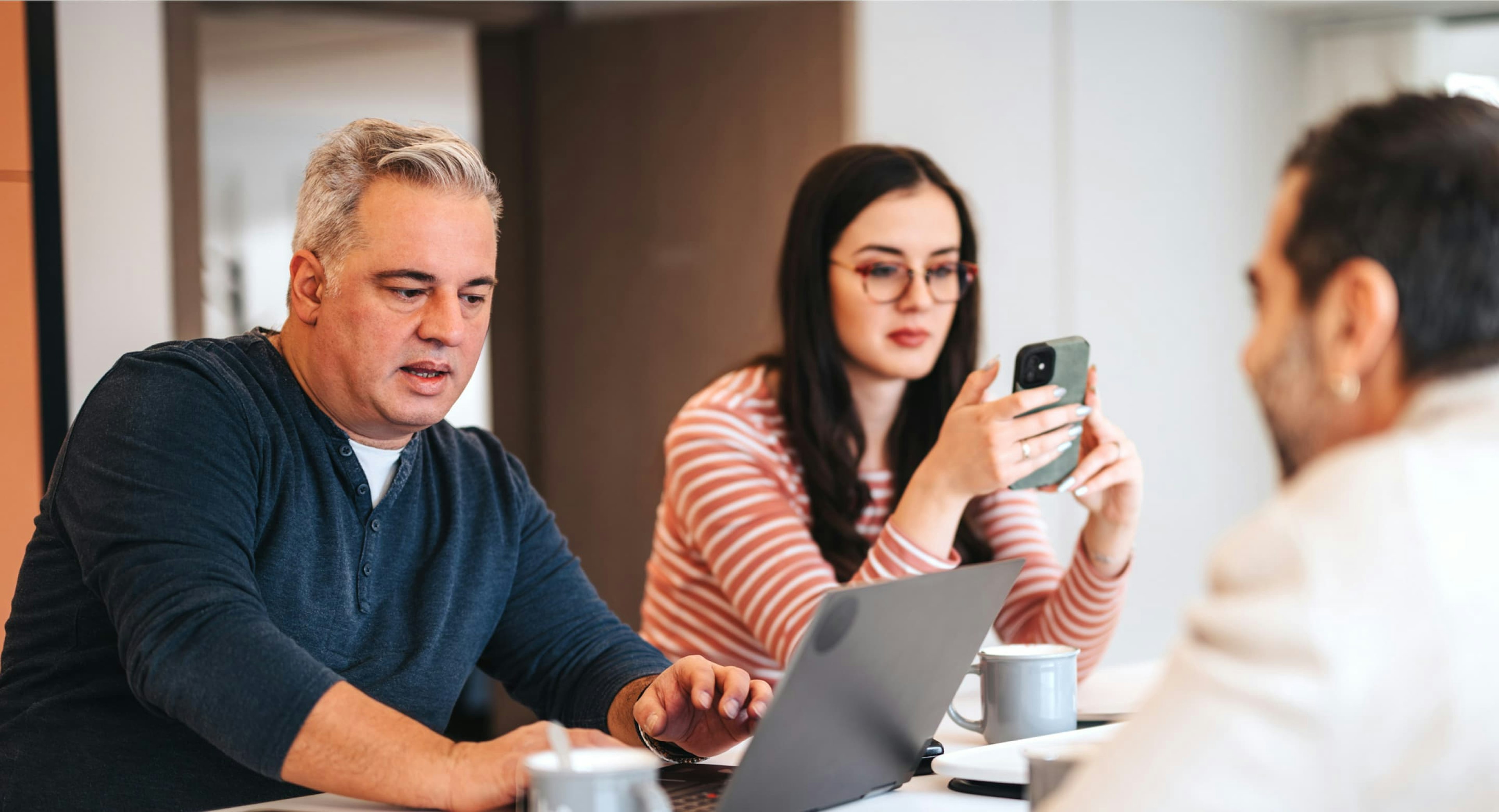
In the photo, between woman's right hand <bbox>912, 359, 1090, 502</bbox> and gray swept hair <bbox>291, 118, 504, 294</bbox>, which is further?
woman's right hand <bbox>912, 359, 1090, 502</bbox>

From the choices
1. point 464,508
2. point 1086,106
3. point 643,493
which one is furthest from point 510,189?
point 464,508

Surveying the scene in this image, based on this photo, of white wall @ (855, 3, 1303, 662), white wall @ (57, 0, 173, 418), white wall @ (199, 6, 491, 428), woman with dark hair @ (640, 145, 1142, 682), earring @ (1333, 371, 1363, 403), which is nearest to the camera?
earring @ (1333, 371, 1363, 403)

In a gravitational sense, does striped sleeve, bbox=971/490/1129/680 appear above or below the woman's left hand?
below

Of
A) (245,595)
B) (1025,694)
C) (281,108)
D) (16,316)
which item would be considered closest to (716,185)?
(16,316)

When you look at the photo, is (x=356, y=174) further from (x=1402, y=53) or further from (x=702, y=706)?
(x=1402, y=53)

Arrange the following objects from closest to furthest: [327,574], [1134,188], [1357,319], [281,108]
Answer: [1357,319] < [327,574] < [1134,188] < [281,108]

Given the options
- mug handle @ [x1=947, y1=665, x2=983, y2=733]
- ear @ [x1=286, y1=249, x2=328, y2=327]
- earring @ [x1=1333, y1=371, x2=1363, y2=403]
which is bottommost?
mug handle @ [x1=947, y1=665, x2=983, y2=733]

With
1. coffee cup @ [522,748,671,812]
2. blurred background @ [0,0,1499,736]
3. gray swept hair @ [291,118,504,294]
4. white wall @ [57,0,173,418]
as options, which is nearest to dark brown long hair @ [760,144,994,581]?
blurred background @ [0,0,1499,736]

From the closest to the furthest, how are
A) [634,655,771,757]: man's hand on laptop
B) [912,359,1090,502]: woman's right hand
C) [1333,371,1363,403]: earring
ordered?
[1333,371,1363,403]: earring, [634,655,771,757]: man's hand on laptop, [912,359,1090,502]: woman's right hand

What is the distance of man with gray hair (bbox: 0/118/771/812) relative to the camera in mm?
1140

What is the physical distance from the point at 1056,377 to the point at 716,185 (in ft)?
5.69

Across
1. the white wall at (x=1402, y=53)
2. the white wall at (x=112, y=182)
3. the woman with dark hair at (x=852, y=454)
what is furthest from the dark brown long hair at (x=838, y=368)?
the white wall at (x=1402, y=53)

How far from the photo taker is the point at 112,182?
2.68 m

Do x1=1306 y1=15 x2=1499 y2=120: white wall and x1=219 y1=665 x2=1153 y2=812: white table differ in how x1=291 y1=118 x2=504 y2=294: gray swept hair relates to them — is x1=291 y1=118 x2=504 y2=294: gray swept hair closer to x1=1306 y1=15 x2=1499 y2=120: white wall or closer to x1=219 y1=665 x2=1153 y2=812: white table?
x1=219 y1=665 x2=1153 y2=812: white table
